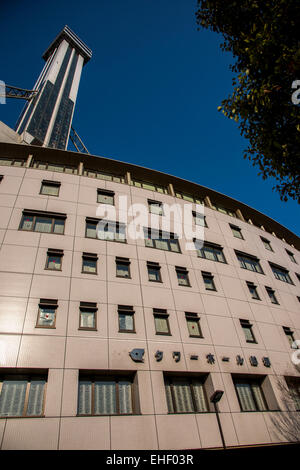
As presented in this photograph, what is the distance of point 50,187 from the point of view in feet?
66.4

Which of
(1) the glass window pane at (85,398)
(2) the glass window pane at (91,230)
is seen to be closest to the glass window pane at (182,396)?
(1) the glass window pane at (85,398)

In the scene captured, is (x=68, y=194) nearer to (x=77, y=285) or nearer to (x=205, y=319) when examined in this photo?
(x=77, y=285)

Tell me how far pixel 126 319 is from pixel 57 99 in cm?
14208

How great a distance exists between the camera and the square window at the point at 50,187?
1983 centimetres

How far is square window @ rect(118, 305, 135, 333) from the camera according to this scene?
567 inches

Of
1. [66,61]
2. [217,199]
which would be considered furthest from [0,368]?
[66,61]

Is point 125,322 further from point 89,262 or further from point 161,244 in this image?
point 161,244

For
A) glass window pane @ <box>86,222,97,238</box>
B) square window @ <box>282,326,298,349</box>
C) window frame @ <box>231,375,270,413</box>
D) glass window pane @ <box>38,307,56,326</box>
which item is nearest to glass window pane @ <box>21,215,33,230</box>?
glass window pane @ <box>86,222,97,238</box>

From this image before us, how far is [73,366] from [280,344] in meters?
14.1

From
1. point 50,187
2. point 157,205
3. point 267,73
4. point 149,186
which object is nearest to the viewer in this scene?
point 267,73

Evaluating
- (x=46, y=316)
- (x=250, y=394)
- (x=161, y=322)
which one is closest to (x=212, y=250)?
(x=161, y=322)

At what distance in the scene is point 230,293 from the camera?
62.8 feet

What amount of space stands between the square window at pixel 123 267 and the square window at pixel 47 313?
4.40m

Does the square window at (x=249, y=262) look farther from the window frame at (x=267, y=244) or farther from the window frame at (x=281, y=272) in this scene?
the window frame at (x=267, y=244)
